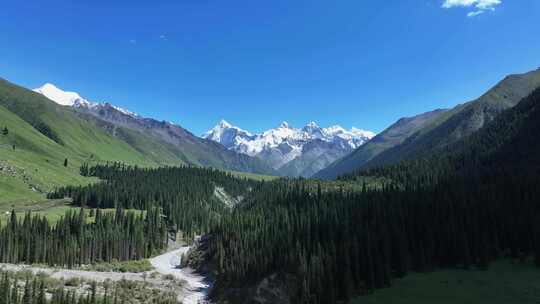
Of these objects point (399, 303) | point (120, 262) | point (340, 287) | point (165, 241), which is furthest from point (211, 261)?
point (399, 303)

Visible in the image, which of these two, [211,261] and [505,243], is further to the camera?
[211,261]

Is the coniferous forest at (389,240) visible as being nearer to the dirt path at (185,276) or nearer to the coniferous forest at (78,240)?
the dirt path at (185,276)

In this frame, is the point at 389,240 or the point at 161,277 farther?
the point at 161,277

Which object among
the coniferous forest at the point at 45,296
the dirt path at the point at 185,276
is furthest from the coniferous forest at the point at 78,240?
the coniferous forest at the point at 45,296

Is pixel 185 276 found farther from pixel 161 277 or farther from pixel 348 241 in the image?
pixel 348 241

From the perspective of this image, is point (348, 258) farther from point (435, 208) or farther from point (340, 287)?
point (435, 208)

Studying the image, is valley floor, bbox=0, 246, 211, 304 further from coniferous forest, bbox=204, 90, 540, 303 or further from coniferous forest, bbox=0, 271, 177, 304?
coniferous forest, bbox=0, 271, 177, 304

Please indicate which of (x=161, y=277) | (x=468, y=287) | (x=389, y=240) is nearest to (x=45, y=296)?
(x=161, y=277)
